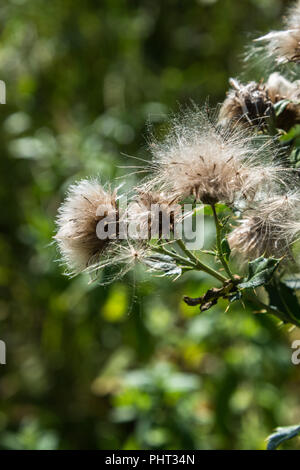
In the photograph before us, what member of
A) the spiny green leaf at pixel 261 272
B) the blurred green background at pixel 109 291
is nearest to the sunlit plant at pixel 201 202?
the spiny green leaf at pixel 261 272

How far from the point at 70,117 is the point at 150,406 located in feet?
5.94

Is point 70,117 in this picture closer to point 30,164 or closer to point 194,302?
point 30,164

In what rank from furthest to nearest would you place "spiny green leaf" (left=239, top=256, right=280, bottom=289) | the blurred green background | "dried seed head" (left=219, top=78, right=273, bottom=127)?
1. the blurred green background
2. "dried seed head" (left=219, top=78, right=273, bottom=127)
3. "spiny green leaf" (left=239, top=256, right=280, bottom=289)

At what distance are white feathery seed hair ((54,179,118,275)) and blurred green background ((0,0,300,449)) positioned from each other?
1.04 meters

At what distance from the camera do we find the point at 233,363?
2.15 metres

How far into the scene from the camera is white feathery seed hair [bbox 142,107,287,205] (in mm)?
919

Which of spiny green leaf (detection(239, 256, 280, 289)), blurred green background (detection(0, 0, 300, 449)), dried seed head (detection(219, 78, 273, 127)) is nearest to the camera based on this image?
spiny green leaf (detection(239, 256, 280, 289))

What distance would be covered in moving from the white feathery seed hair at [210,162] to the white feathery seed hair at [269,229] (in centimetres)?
4

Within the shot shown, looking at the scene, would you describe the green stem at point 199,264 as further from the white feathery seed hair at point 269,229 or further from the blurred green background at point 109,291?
the blurred green background at point 109,291

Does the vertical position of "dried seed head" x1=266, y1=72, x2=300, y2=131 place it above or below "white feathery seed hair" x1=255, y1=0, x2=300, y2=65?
below

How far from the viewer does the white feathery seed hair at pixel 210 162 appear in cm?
92

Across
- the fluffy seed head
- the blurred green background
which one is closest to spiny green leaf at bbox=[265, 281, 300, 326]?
the fluffy seed head

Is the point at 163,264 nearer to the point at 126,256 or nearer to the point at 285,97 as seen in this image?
the point at 126,256

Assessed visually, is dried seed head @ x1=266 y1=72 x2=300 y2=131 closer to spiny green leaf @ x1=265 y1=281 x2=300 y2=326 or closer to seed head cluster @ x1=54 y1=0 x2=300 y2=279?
seed head cluster @ x1=54 y1=0 x2=300 y2=279
